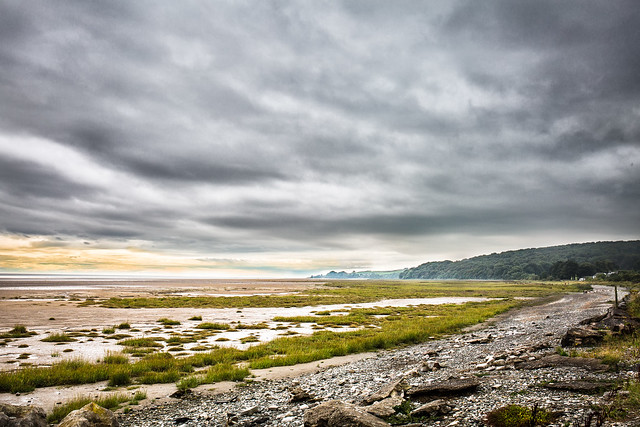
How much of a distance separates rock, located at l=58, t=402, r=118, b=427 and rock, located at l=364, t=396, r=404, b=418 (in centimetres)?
872

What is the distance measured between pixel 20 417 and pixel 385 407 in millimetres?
11772

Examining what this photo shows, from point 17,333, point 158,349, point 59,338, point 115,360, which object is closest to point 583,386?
point 115,360

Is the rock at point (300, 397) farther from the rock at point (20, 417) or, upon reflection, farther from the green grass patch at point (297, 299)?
the green grass patch at point (297, 299)

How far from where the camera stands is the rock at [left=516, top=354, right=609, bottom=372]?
1519cm

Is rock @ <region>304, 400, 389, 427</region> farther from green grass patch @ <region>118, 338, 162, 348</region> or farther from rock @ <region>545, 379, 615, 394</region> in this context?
green grass patch @ <region>118, 338, 162, 348</region>

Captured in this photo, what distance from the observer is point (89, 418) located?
1002 cm

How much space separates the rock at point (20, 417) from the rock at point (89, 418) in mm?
973

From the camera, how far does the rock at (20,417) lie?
30.9ft

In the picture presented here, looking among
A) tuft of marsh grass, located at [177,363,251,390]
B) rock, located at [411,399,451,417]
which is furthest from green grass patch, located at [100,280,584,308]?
rock, located at [411,399,451,417]

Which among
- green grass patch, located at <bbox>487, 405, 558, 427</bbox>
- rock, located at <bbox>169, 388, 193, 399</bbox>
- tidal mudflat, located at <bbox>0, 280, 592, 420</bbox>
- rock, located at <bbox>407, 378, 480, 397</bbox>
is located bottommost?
tidal mudflat, located at <bbox>0, 280, 592, 420</bbox>

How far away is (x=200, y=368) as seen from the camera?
74.8 ft

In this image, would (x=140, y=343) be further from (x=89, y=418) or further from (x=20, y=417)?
(x=89, y=418)

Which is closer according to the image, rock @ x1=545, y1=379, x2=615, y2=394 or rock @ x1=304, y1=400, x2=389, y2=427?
A: rock @ x1=304, y1=400, x2=389, y2=427

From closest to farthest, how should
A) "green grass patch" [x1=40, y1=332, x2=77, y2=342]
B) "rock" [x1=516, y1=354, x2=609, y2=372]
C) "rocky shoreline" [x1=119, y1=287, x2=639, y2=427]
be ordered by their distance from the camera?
"rocky shoreline" [x1=119, y1=287, x2=639, y2=427], "rock" [x1=516, y1=354, x2=609, y2=372], "green grass patch" [x1=40, y1=332, x2=77, y2=342]
